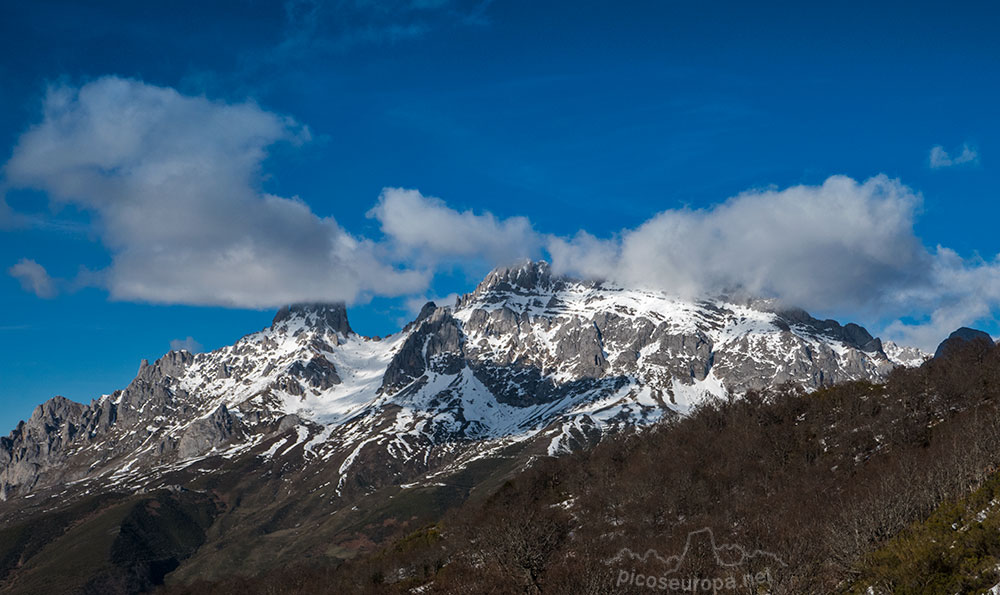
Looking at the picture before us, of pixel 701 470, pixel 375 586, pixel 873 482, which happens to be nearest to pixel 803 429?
pixel 701 470

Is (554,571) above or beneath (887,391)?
beneath

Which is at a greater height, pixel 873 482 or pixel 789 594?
pixel 873 482

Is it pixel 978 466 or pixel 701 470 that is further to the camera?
pixel 701 470

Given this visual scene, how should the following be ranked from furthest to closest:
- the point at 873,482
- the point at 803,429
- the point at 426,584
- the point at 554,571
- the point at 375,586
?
1. the point at 803,429
2. the point at 375,586
3. the point at 426,584
4. the point at 873,482
5. the point at 554,571

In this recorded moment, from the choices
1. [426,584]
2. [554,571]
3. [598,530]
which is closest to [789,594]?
[554,571]

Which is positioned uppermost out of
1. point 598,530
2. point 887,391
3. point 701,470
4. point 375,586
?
point 887,391

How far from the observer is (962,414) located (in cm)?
12938

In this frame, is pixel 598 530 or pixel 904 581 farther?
pixel 598 530

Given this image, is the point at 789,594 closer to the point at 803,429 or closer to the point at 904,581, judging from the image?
the point at 904,581

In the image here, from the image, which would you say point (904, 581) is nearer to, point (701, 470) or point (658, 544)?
point (658, 544)

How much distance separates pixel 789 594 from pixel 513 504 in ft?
394

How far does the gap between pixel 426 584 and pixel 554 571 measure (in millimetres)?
42969

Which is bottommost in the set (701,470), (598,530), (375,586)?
(375,586)

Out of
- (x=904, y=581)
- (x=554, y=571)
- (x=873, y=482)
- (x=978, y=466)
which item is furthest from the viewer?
(x=873, y=482)
